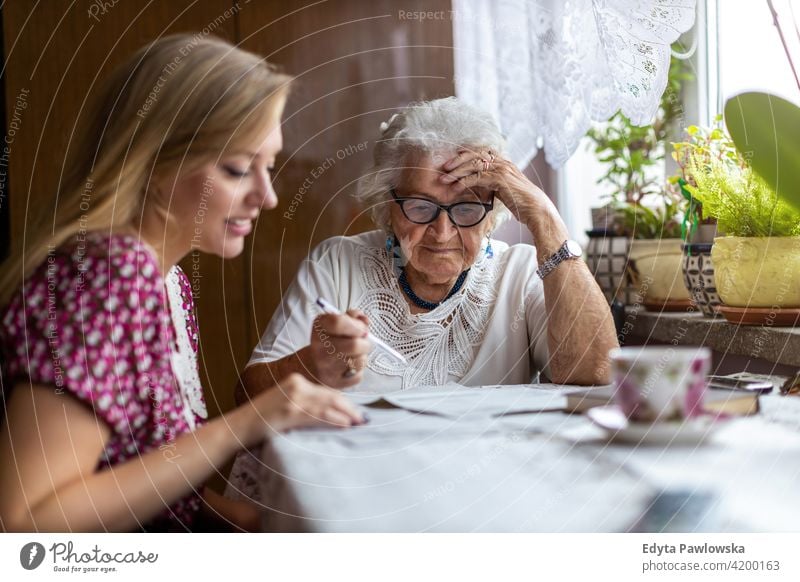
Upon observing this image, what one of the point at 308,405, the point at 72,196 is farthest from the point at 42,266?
the point at 308,405

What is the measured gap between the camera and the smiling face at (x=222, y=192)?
0.45 m

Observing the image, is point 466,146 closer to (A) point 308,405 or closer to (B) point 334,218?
(B) point 334,218

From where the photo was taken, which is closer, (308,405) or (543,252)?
(308,405)

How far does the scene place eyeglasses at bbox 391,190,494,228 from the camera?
65cm

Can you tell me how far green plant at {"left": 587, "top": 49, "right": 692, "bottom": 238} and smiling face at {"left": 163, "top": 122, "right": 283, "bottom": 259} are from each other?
650 mm

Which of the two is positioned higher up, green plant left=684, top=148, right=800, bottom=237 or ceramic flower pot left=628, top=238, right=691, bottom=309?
green plant left=684, top=148, right=800, bottom=237

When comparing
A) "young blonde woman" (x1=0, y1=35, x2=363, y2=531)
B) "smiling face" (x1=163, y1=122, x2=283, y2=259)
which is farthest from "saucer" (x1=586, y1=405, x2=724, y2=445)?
"smiling face" (x1=163, y1=122, x2=283, y2=259)

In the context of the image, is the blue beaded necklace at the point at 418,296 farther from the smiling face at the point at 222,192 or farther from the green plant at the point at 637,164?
the green plant at the point at 637,164

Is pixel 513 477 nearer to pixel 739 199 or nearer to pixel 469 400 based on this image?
pixel 469 400

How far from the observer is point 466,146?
2.14ft

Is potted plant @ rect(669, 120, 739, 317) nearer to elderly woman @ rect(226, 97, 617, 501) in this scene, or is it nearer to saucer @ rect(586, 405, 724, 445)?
elderly woman @ rect(226, 97, 617, 501)

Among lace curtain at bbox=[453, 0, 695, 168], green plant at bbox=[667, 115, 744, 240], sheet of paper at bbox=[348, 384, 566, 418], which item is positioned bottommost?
sheet of paper at bbox=[348, 384, 566, 418]

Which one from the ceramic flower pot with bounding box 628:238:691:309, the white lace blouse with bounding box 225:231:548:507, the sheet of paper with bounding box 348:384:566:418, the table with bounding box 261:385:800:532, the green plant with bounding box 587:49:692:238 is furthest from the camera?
the green plant with bounding box 587:49:692:238
